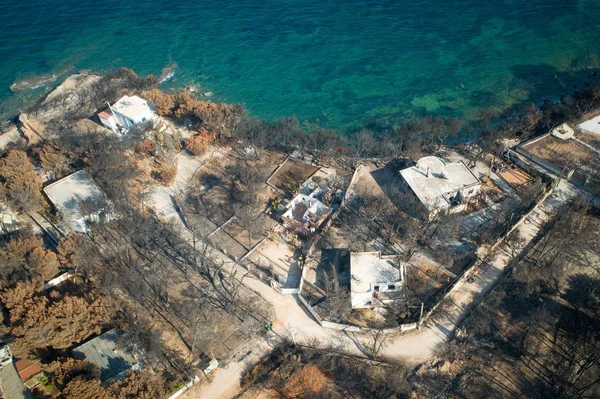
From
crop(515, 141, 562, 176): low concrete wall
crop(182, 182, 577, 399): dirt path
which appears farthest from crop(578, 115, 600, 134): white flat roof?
crop(182, 182, 577, 399): dirt path

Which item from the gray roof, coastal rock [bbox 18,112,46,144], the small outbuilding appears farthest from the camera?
coastal rock [bbox 18,112,46,144]

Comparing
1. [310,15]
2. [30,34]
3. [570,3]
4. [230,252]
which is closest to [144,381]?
[230,252]

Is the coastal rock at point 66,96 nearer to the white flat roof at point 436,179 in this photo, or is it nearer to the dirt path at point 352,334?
the dirt path at point 352,334

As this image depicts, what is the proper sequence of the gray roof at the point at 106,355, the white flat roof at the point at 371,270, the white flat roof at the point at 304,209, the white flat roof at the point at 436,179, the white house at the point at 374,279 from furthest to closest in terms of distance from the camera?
the white flat roof at the point at 436,179, the white flat roof at the point at 304,209, the white flat roof at the point at 371,270, the white house at the point at 374,279, the gray roof at the point at 106,355

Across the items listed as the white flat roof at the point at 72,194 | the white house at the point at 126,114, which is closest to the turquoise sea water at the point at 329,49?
the white house at the point at 126,114

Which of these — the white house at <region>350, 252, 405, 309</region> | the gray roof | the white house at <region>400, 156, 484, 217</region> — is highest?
the white house at <region>400, 156, 484, 217</region>

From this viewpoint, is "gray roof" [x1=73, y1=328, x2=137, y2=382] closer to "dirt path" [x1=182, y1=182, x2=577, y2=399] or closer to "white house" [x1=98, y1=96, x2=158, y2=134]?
Answer: "dirt path" [x1=182, y1=182, x2=577, y2=399]

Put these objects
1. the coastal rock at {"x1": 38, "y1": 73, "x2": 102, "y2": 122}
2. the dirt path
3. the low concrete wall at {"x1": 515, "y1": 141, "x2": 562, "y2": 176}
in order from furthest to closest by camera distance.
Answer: the coastal rock at {"x1": 38, "y1": 73, "x2": 102, "y2": 122}, the low concrete wall at {"x1": 515, "y1": 141, "x2": 562, "y2": 176}, the dirt path
